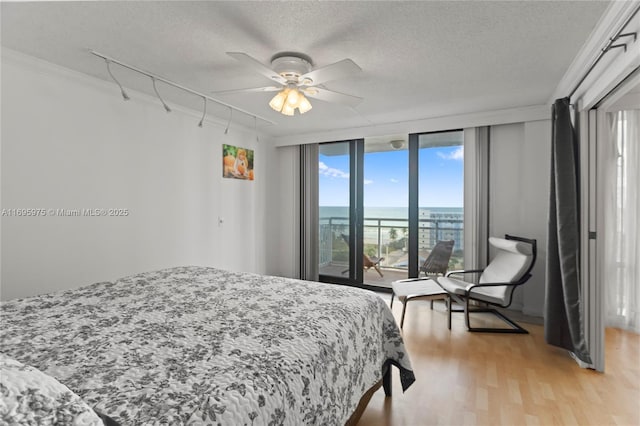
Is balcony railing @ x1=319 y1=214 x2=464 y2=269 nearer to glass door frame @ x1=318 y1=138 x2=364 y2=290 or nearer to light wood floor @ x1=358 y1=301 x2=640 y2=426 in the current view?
glass door frame @ x1=318 y1=138 x2=364 y2=290

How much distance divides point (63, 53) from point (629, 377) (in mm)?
4869

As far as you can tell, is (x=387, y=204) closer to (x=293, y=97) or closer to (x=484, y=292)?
(x=484, y=292)

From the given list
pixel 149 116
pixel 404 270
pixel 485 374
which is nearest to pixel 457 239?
pixel 404 270

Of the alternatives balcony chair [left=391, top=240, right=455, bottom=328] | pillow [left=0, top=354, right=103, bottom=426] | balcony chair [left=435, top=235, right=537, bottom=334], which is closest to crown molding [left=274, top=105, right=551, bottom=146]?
balcony chair [left=435, top=235, right=537, bottom=334]

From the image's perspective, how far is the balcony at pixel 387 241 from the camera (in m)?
4.27

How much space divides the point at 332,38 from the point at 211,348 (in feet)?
6.49

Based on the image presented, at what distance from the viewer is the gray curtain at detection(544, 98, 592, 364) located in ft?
8.50

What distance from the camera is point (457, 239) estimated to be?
4215 mm

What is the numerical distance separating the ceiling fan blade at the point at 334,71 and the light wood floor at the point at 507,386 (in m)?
2.18

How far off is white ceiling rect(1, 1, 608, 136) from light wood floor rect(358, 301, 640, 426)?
7.86 feet

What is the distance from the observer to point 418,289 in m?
3.52

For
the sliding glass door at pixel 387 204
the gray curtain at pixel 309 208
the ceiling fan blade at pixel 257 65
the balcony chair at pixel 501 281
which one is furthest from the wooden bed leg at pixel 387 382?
the gray curtain at pixel 309 208

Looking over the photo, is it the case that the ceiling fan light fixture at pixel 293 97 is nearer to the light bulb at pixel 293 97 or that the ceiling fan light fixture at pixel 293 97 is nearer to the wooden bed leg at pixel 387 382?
the light bulb at pixel 293 97

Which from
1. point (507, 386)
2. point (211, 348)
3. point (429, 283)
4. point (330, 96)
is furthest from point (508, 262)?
point (211, 348)
